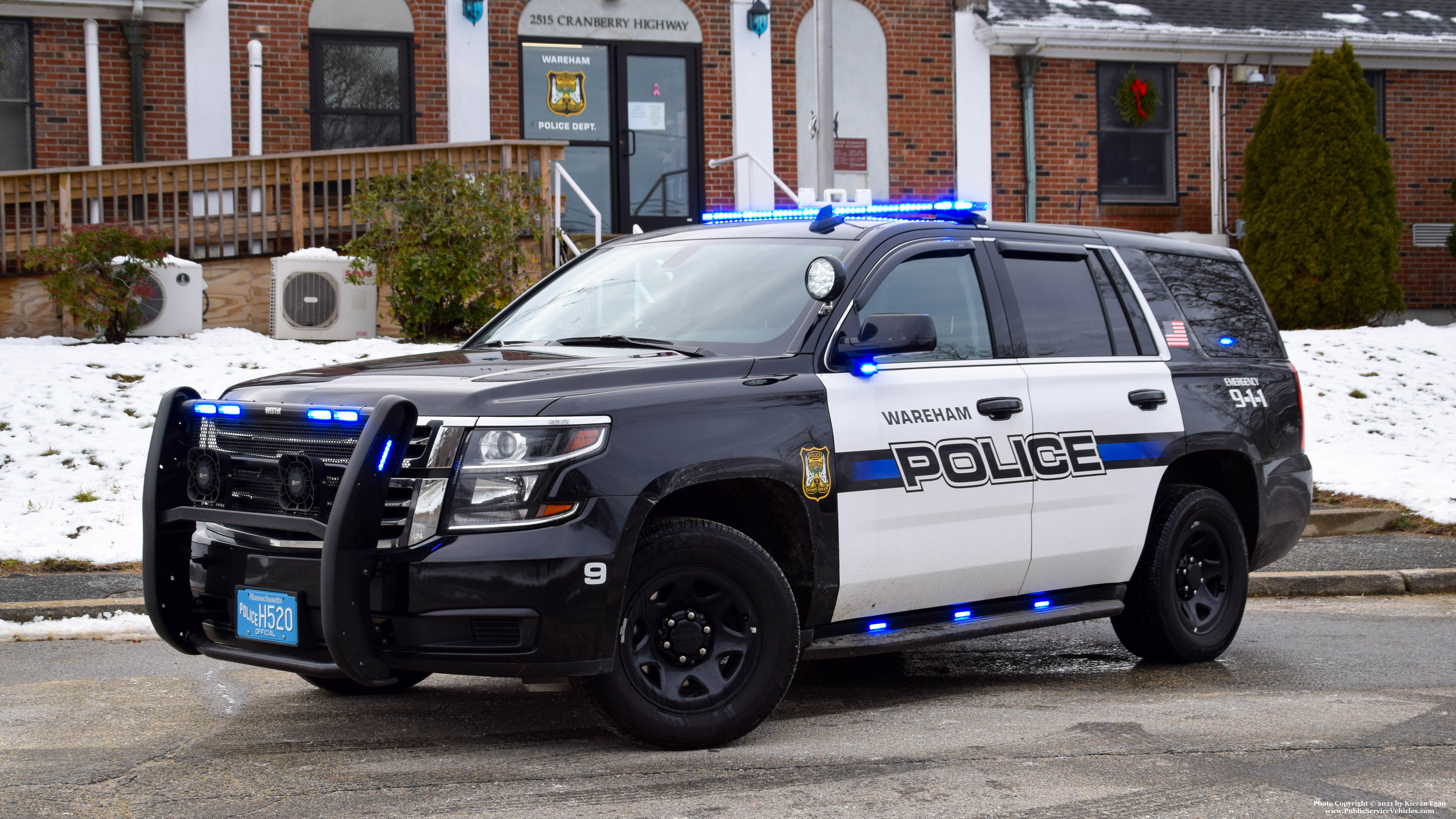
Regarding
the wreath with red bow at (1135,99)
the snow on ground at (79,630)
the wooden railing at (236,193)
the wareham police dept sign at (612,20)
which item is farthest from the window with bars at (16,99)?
the wreath with red bow at (1135,99)

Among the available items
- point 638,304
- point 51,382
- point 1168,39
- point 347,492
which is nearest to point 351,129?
point 51,382

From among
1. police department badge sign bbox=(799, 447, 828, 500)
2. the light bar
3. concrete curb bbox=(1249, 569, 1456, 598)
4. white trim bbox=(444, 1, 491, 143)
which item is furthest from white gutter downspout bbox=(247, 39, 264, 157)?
police department badge sign bbox=(799, 447, 828, 500)

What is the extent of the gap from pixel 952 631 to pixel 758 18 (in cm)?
1425

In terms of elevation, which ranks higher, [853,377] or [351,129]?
[351,129]

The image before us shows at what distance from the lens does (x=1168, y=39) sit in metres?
19.9

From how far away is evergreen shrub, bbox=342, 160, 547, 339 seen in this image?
13.4m

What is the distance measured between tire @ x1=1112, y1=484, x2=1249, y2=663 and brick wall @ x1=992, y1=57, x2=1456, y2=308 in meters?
13.3

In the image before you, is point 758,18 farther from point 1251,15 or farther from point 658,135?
point 1251,15

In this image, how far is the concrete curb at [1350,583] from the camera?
907cm

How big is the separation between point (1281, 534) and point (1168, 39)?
14.2m

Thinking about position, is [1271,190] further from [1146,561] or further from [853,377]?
[853,377]

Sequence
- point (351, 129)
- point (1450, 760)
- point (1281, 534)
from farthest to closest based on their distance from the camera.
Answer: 1. point (351, 129)
2. point (1281, 534)
3. point (1450, 760)

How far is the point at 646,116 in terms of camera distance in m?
18.8

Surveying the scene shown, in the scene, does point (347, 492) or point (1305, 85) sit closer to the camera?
point (347, 492)
